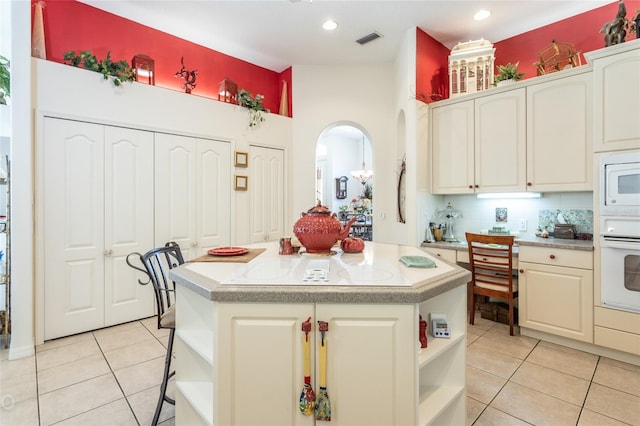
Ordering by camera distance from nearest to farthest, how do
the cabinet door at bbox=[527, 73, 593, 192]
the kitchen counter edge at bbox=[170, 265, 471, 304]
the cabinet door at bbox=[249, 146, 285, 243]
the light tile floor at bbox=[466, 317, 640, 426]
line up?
the kitchen counter edge at bbox=[170, 265, 471, 304] < the light tile floor at bbox=[466, 317, 640, 426] < the cabinet door at bbox=[527, 73, 593, 192] < the cabinet door at bbox=[249, 146, 285, 243]

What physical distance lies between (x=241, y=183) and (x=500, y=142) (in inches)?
120

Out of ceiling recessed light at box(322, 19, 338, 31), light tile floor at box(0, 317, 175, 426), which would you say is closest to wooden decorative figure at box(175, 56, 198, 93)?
ceiling recessed light at box(322, 19, 338, 31)

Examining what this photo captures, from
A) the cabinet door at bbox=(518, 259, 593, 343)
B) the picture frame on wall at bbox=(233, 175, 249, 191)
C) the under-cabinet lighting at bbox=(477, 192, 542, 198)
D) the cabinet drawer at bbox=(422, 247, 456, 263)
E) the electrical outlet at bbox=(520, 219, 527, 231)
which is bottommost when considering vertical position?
the cabinet door at bbox=(518, 259, 593, 343)

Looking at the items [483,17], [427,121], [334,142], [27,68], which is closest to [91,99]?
[27,68]

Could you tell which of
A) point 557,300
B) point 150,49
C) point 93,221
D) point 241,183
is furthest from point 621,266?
point 150,49

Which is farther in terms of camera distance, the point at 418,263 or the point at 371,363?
the point at 418,263

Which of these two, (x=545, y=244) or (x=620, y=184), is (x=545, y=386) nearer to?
(x=545, y=244)

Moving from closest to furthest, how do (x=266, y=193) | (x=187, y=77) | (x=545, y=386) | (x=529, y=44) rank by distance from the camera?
(x=545, y=386) → (x=529, y=44) → (x=187, y=77) → (x=266, y=193)

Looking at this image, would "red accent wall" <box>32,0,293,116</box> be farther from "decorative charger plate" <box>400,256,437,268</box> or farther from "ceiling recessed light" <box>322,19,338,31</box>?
"decorative charger plate" <box>400,256,437,268</box>

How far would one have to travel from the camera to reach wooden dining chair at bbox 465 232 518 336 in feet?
9.38

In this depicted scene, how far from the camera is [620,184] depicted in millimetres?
2377

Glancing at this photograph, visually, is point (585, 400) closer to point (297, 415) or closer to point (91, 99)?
point (297, 415)

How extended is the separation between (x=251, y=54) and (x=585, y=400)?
4864 mm

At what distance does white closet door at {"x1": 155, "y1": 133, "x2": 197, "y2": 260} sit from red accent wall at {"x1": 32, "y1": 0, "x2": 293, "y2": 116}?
0.85 meters
